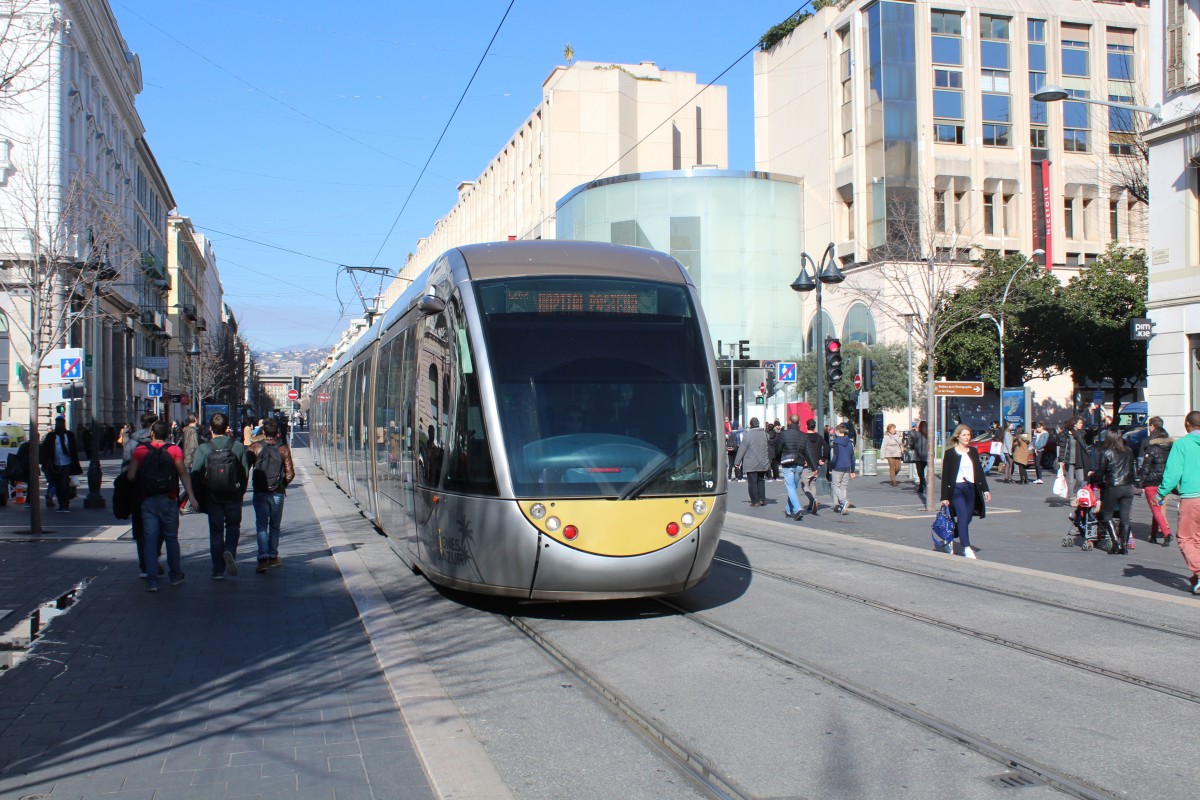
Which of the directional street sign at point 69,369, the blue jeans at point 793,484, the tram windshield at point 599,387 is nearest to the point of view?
the tram windshield at point 599,387

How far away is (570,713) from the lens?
634cm

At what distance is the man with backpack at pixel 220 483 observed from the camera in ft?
37.3

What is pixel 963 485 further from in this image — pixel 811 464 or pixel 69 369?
pixel 69 369

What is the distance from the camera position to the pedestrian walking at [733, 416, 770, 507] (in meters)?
21.5

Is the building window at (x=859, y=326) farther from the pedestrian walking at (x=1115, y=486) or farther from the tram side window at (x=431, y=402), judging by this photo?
the tram side window at (x=431, y=402)

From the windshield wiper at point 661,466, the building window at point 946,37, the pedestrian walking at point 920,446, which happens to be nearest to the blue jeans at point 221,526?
the windshield wiper at point 661,466

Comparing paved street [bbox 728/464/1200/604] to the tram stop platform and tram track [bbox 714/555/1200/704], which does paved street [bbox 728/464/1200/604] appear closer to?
tram track [bbox 714/555/1200/704]

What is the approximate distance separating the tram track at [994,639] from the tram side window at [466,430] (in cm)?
373

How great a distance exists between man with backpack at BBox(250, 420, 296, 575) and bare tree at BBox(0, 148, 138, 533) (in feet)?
17.5

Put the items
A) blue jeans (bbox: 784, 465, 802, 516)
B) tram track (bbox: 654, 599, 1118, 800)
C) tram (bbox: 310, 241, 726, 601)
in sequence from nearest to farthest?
tram track (bbox: 654, 599, 1118, 800)
tram (bbox: 310, 241, 726, 601)
blue jeans (bbox: 784, 465, 802, 516)

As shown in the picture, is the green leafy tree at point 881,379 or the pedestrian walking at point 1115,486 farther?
the green leafy tree at point 881,379

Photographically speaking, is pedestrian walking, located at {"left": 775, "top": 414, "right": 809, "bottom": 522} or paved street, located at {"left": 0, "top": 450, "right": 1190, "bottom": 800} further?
pedestrian walking, located at {"left": 775, "top": 414, "right": 809, "bottom": 522}

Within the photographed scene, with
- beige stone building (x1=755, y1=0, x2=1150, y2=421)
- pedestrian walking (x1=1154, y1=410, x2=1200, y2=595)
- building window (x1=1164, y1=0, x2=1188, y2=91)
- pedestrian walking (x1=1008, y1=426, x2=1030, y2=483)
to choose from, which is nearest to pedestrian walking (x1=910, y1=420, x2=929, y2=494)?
pedestrian walking (x1=1008, y1=426, x2=1030, y2=483)

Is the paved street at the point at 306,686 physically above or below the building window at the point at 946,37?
below
